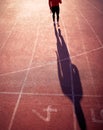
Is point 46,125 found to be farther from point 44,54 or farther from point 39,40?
point 39,40

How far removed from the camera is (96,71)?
811cm

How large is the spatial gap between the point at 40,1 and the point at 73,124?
38.0 feet

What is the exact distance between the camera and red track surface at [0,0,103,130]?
6.36 meters

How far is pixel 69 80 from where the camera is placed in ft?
25.5

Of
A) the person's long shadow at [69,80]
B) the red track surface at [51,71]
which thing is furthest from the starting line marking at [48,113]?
the person's long shadow at [69,80]

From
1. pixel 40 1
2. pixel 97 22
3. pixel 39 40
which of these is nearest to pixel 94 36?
pixel 97 22

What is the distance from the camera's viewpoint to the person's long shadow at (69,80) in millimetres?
6531

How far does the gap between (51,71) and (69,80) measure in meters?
0.91

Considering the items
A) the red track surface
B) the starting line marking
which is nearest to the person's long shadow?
the red track surface

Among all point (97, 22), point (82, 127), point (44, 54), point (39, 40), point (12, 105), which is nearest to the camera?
point (82, 127)

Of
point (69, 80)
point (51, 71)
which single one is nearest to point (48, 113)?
point (69, 80)

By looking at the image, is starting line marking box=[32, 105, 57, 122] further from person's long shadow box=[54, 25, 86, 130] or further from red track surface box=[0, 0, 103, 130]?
person's long shadow box=[54, 25, 86, 130]

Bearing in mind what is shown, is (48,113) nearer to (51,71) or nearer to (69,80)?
(69,80)

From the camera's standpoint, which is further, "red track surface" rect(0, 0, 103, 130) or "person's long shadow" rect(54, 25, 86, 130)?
"person's long shadow" rect(54, 25, 86, 130)
